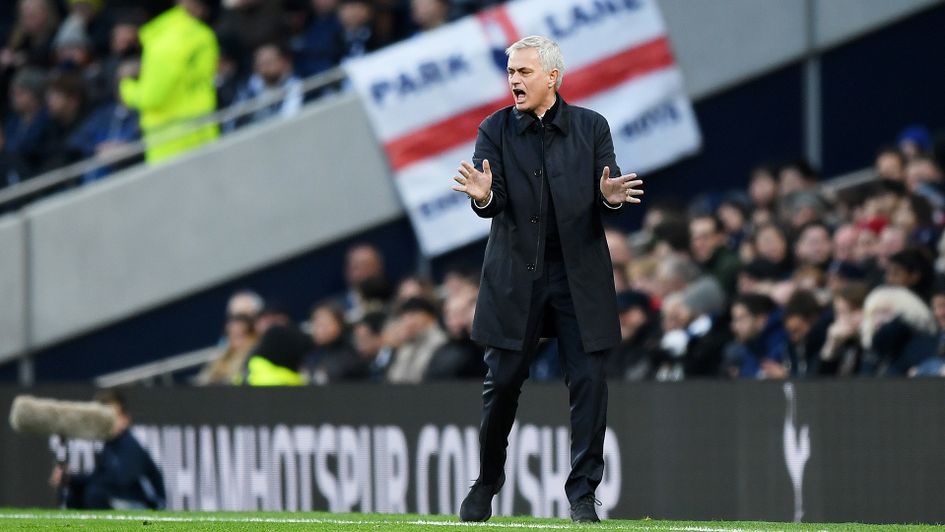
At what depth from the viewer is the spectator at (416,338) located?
1312cm

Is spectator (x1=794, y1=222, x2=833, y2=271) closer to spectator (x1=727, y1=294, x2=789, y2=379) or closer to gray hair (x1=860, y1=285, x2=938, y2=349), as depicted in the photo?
spectator (x1=727, y1=294, x2=789, y2=379)

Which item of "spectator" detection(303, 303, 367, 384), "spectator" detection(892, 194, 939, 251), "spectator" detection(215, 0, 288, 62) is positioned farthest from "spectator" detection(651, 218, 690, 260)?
"spectator" detection(215, 0, 288, 62)

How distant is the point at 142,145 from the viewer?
54.0 feet

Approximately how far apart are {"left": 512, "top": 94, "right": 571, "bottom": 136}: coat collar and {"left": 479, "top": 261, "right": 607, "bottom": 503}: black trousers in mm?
588

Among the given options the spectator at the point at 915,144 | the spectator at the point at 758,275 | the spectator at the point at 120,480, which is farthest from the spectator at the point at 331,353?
the spectator at the point at 915,144

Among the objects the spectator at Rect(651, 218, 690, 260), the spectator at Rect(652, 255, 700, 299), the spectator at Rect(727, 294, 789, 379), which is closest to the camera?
the spectator at Rect(727, 294, 789, 379)

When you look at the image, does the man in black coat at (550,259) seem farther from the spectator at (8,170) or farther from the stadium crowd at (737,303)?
the spectator at (8,170)

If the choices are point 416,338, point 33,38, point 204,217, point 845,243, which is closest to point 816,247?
point 845,243

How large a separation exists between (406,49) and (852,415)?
22.2 feet

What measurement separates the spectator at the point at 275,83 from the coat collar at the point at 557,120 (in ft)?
28.3

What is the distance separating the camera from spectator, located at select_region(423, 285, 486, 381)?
12.7 meters

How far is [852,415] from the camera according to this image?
10.3 metres

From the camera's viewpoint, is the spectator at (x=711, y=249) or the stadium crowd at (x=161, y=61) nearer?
the spectator at (x=711, y=249)

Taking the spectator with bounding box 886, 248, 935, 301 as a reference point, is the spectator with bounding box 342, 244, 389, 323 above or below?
above
